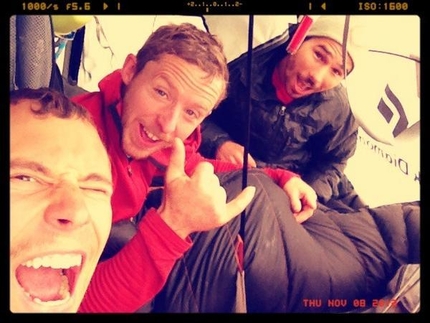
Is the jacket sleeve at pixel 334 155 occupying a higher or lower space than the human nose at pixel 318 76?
lower

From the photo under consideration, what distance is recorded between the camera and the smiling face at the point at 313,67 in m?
1.29

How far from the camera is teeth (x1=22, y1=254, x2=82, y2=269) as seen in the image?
1.21 meters

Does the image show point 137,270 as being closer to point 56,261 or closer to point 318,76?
point 56,261

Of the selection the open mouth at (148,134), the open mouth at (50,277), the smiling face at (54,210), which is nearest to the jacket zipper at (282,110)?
the open mouth at (148,134)

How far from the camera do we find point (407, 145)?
1.31 metres

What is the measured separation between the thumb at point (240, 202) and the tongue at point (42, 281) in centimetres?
33

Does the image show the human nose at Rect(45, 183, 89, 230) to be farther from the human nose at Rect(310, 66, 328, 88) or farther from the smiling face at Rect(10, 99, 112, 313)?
the human nose at Rect(310, 66, 328, 88)

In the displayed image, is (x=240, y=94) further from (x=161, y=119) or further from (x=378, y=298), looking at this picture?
(x=378, y=298)

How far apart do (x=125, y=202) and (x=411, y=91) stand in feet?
1.92

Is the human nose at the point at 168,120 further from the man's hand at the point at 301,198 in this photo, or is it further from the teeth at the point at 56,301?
the teeth at the point at 56,301

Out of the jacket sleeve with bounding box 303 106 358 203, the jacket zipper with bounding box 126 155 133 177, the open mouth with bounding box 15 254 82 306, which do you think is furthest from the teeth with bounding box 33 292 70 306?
the jacket sleeve with bounding box 303 106 358 203

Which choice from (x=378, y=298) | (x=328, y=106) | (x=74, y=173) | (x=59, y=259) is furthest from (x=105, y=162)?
(x=378, y=298)

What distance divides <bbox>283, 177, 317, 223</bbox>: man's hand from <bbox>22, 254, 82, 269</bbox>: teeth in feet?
1.33
